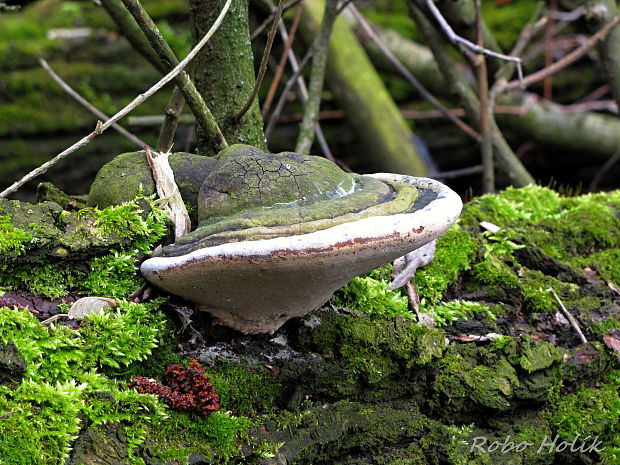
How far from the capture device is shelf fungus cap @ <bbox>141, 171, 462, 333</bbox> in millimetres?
1574

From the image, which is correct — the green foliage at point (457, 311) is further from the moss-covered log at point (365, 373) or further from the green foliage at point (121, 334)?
the green foliage at point (121, 334)

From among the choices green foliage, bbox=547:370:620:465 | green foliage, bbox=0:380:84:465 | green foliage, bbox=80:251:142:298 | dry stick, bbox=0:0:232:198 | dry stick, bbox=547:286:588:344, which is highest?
dry stick, bbox=0:0:232:198

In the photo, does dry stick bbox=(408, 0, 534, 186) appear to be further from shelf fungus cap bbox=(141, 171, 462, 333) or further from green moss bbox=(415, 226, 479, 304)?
shelf fungus cap bbox=(141, 171, 462, 333)

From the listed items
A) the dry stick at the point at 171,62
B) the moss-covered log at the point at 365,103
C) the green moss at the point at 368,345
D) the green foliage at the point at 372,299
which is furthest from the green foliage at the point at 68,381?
the moss-covered log at the point at 365,103

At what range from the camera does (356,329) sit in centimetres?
217

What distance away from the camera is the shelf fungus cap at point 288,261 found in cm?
157

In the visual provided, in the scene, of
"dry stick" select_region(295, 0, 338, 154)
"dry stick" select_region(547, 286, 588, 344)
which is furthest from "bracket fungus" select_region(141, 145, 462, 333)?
"dry stick" select_region(295, 0, 338, 154)

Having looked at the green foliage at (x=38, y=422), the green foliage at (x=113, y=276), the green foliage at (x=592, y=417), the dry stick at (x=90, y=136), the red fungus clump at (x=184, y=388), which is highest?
the dry stick at (x=90, y=136)

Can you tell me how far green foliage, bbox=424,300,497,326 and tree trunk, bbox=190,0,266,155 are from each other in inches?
42.7

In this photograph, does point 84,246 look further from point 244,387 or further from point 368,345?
point 368,345

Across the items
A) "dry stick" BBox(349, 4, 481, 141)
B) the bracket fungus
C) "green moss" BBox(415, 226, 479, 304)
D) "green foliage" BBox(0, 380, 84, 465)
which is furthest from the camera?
"dry stick" BBox(349, 4, 481, 141)

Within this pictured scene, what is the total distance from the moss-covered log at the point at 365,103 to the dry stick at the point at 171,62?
3.26m

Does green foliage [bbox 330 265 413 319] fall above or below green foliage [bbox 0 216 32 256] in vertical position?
below

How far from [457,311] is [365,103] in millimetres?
3545
